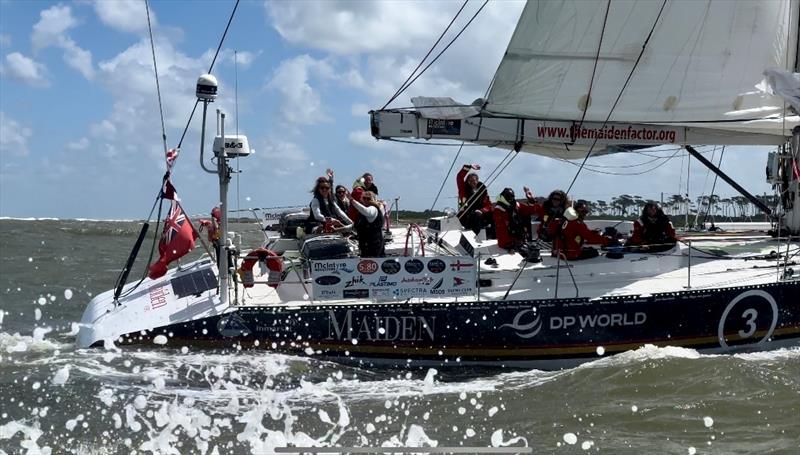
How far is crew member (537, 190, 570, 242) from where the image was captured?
1062 cm

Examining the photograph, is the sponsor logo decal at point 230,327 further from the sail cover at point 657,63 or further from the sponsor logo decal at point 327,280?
the sail cover at point 657,63

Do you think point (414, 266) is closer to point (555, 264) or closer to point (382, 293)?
point (382, 293)

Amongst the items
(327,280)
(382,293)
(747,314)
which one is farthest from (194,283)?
(747,314)

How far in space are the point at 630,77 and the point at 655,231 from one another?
201 centimetres

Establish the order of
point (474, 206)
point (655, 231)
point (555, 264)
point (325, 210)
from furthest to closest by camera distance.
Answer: point (474, 206) < point (325, 210) < point (655, 231) < point (555, 264)

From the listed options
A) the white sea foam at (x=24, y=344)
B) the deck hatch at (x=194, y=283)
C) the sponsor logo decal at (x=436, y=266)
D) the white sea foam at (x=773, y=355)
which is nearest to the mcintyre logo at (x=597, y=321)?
the white sea foam at (x=773, y=355)

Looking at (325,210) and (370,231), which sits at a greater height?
(325,210)

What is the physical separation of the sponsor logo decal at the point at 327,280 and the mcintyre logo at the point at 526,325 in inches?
73.8

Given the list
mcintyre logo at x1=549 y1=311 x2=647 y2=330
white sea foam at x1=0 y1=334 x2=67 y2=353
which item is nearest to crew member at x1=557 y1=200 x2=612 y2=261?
mcintyre logo at x1=549 y1=311 x2=647 y2=330

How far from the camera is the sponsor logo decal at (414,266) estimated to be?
31.1ft

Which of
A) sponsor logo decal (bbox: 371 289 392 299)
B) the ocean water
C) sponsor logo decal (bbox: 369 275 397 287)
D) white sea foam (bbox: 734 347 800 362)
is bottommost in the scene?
the ocean water

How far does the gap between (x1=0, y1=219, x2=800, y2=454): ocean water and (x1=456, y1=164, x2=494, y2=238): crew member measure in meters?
3.26

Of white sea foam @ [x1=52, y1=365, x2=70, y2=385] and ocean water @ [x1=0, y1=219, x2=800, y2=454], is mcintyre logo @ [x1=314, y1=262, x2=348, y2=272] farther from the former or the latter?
white sea foam @ [x1=52, y1=365, x2=70, y2=385]

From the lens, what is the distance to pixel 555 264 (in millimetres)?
10664
